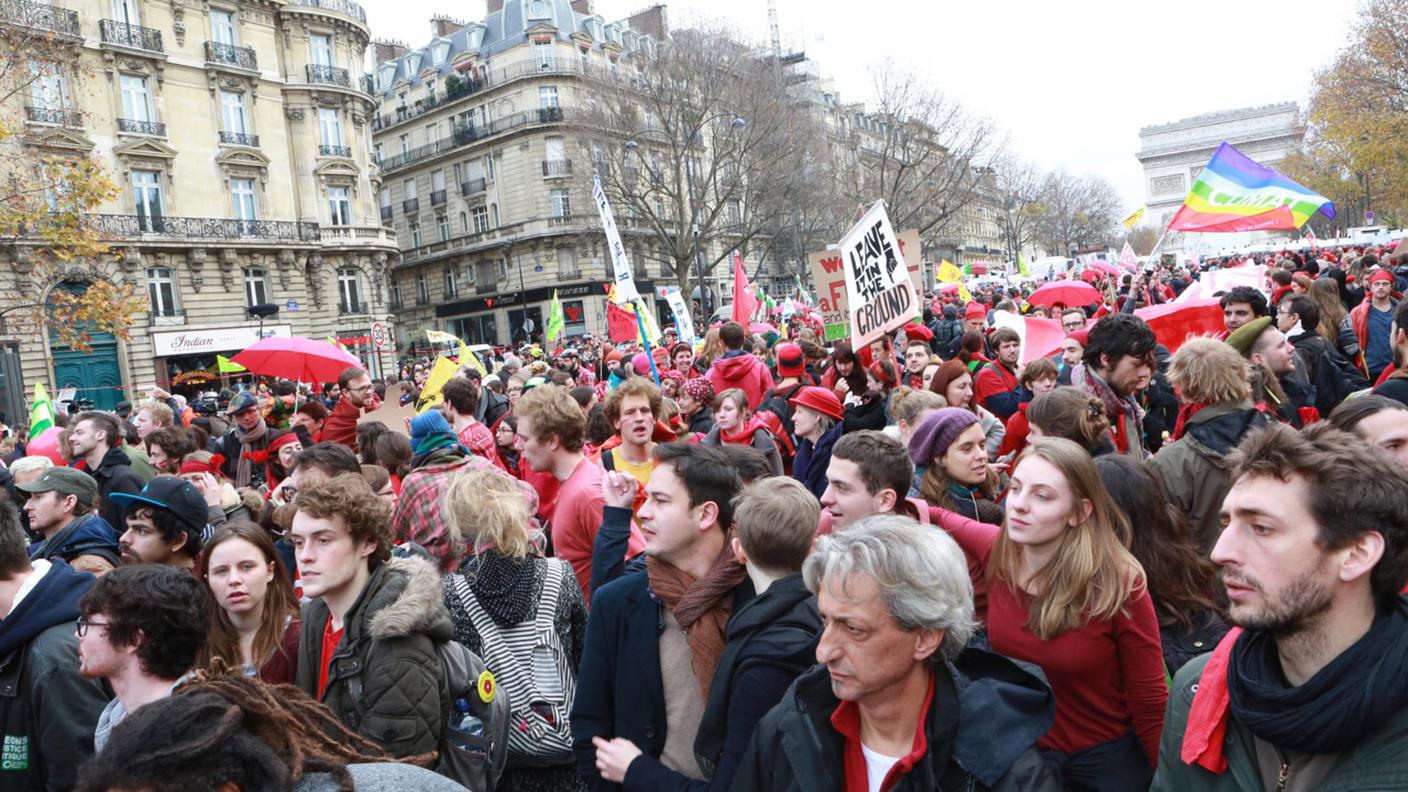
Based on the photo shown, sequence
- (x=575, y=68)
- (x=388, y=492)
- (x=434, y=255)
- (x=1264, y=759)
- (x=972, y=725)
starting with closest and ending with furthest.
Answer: (x=1264, y=759)
(x=972, y=725)
(x=388, y=492)
(x=575, y=68)
(x=434, y=255)

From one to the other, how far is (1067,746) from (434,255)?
190 ft

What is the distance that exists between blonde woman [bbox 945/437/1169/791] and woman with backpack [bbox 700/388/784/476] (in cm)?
375

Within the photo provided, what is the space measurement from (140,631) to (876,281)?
Answer: 19.8ft

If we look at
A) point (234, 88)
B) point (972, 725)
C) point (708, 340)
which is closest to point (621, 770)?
point (972, 725)

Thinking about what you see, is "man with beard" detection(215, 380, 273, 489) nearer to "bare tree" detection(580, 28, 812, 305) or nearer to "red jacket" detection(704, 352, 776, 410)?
"red jacket" detection(704, 352, 776, 410)

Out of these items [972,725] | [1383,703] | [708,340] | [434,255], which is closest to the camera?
[1383,703]

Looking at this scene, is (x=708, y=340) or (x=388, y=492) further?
(x=708, y=340)

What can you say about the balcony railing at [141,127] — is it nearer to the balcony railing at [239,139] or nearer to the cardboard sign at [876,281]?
the balcony railing at [239,139]

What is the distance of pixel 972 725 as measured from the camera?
213 centimetres

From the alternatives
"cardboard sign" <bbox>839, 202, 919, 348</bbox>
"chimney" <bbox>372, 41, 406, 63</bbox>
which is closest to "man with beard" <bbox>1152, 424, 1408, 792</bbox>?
"cardboard sign" <bbox>839, 202, 919, 348</bbox>

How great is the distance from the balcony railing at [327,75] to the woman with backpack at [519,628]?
41.9 metres

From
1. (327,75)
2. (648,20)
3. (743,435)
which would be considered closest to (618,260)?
(743,435)

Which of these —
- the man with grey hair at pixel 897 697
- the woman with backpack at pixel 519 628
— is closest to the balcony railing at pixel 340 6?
the woman with backpack at pixel 519 628

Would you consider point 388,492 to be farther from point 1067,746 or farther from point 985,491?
point 1067,746
